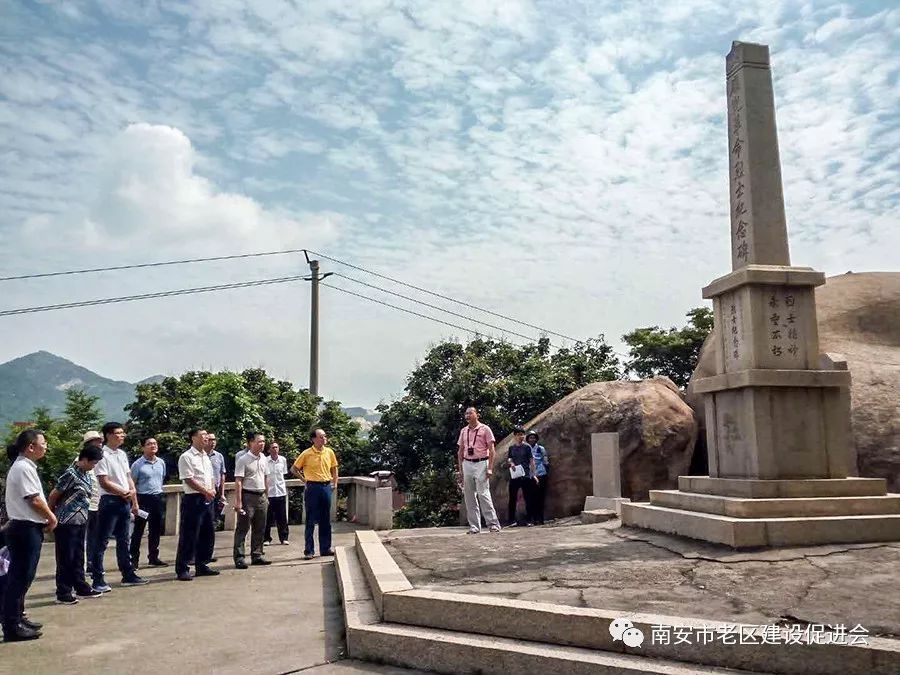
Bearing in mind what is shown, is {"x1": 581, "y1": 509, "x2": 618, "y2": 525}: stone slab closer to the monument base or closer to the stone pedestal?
the stone pedestal

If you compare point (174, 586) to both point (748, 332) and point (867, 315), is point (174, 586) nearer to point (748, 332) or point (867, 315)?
point (748, 332)

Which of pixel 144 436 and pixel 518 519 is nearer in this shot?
pixel 518 519

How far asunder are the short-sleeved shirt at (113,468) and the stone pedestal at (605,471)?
7115 mm

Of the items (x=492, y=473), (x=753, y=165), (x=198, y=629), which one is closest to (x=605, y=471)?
(x=492, y=473)

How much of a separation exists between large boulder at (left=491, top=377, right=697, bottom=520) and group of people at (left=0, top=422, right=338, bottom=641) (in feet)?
17.7

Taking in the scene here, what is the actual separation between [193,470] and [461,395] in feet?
32.2

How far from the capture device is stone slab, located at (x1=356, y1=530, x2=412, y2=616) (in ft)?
16.9

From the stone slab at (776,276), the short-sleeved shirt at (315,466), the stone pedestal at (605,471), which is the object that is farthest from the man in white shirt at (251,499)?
the stone slab at (776,276)

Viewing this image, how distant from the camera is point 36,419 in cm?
2875

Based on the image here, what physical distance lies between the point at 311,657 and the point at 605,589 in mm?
2074

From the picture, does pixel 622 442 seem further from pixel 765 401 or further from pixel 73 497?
pixel 73 497

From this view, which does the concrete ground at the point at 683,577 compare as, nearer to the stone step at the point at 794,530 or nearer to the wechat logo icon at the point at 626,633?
the stone step at the point at 794,530

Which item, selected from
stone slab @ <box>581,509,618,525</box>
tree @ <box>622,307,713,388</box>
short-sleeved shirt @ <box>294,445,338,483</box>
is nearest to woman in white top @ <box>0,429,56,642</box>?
short-sleeved shirt @ <box>294,445,338,483</box>

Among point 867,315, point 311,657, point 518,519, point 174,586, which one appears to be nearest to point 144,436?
point 518,519
